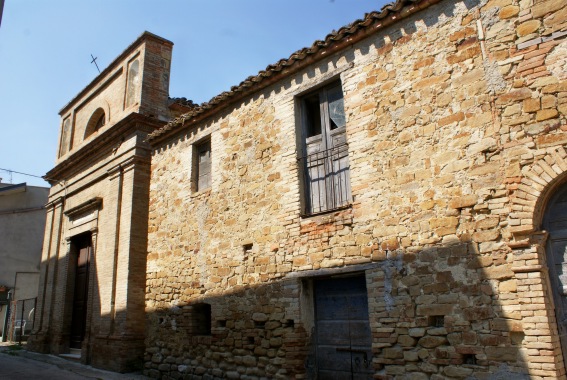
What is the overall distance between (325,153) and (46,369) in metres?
8.36

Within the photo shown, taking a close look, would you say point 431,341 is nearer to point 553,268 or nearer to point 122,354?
point 553,268

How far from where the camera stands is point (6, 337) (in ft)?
57.3

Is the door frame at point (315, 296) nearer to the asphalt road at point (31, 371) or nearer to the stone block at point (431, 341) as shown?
the stone block at point (431, 341)

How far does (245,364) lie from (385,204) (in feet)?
11.4

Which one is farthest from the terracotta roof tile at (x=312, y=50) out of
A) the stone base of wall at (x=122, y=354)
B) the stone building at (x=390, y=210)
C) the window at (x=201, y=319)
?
the stone base of wall at (x=122, y=354)

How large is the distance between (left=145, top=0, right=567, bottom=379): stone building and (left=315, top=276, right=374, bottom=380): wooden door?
2 centimetres

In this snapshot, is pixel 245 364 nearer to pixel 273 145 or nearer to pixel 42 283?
pixel 273 145

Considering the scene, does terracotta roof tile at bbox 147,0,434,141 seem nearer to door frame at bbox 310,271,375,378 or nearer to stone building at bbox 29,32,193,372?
stone building at bbox 29,32,193,372

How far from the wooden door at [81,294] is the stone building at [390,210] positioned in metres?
4.20

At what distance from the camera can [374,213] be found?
5875mm

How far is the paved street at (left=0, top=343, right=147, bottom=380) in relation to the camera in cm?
910

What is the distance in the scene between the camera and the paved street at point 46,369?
910 cm

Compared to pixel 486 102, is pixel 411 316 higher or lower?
lower

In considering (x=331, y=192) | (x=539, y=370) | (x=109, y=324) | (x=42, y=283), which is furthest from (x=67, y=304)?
(x=539, y=370)
